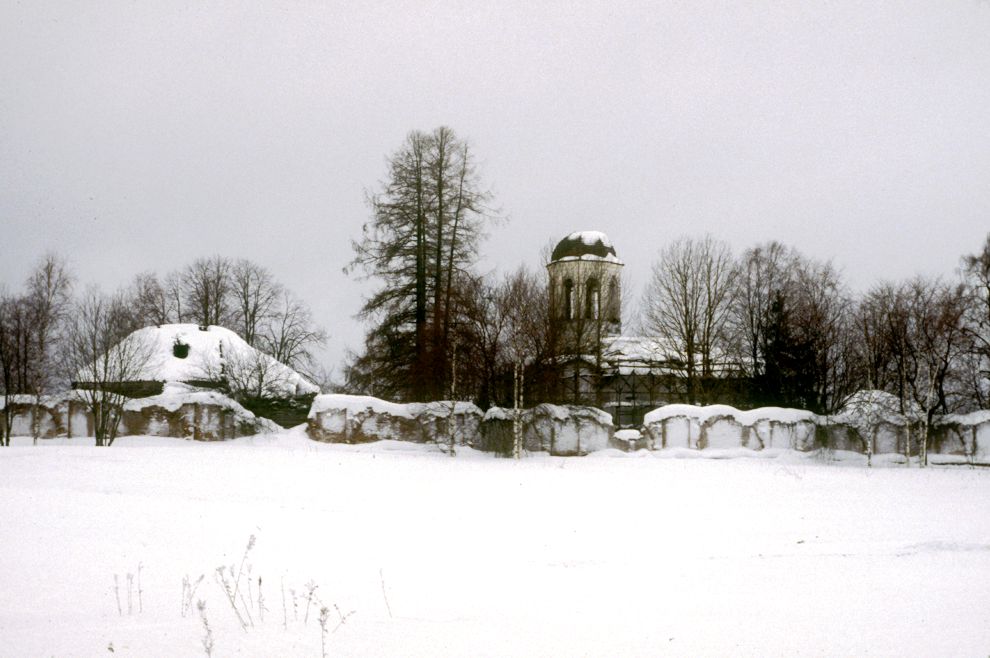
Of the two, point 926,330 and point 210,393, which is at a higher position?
point 926,330

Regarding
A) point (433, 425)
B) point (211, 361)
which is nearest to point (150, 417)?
point (433, 425)

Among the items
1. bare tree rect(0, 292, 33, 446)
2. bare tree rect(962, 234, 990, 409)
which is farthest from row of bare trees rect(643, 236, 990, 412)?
bare tree rect(0, 292, 33, 446)

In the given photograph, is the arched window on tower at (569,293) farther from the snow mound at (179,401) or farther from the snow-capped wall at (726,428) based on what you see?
the snow mound at (179,401)

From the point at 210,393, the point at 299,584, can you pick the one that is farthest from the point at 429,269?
the point at 299,584

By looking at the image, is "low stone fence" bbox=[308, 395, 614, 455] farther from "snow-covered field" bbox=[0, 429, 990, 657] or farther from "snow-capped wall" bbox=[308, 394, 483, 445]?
"snow-covered field" bbox=[0, 429, 990, 657]

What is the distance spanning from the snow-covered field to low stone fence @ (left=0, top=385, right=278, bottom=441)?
6347 mm

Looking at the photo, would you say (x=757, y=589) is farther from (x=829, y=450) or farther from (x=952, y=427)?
(x=952, y=427)

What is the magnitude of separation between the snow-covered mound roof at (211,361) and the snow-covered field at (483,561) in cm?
1442

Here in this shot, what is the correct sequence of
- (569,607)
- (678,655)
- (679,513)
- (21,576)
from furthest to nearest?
(679,513) → (21,576) → (569,607) → (678,655)

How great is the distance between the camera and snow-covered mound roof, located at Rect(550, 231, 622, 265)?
163 ft

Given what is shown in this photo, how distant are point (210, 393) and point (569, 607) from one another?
77.8 feet

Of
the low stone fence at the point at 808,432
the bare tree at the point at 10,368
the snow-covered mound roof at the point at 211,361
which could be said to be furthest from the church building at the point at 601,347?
the bare tree at the point at 10,368

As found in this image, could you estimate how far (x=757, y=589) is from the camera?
10.0 m

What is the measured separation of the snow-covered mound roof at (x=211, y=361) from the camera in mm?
37281
